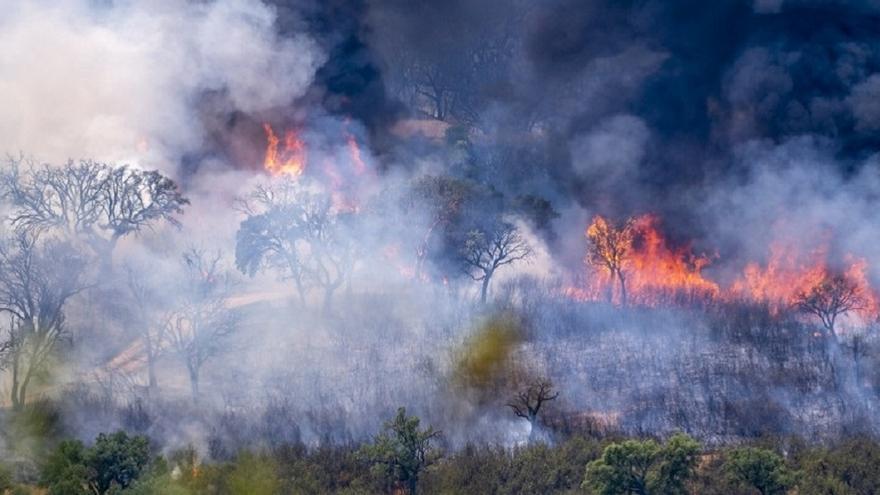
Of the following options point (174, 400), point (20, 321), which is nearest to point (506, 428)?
point (174, 400)

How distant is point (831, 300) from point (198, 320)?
3713cm

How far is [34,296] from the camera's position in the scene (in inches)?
2499

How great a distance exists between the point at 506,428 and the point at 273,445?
11749mm

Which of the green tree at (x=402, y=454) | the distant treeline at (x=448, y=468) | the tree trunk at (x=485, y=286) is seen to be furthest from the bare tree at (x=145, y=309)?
the tree trunk at (x=485, y=286)

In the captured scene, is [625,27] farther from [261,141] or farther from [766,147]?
[261,141]

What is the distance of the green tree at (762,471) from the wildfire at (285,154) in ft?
142

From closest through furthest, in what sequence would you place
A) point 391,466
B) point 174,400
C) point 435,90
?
1. point 391,466
2. point 174,400
3. point 435,90

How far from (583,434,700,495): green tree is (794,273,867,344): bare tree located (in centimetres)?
2031

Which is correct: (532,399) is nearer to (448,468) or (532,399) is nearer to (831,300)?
(448,468)

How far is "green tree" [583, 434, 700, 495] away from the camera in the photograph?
45.9 metres

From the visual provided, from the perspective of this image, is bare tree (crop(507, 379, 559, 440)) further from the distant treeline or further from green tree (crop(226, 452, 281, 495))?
green tree (crop(226, 452, 281, 495))

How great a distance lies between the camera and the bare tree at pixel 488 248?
230 feet

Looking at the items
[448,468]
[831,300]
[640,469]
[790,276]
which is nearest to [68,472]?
[448,468]

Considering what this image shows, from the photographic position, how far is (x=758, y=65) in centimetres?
8031
